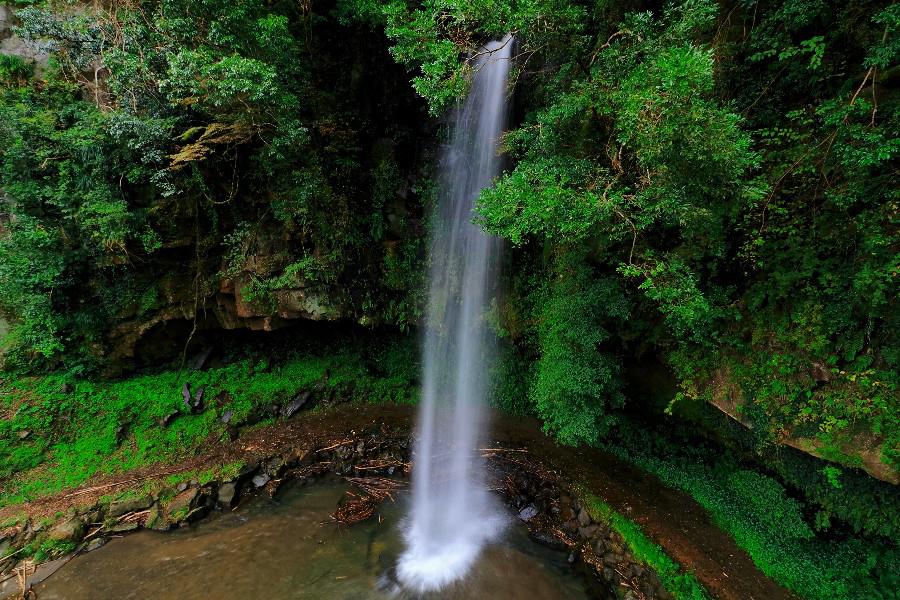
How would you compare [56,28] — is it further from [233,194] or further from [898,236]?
[898,236]

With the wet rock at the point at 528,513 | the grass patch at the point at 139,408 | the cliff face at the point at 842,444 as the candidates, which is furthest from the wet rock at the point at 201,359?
the cliff face at the point at 842,444

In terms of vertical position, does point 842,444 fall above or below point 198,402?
above

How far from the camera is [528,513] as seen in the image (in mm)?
7289

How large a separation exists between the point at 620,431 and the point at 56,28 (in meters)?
14.6

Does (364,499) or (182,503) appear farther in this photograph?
(364,499)

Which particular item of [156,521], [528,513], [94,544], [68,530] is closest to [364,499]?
[528,513]

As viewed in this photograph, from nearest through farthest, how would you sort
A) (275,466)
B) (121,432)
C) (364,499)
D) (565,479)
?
(364,499)
(565,479)
(275,466)
(121,432)

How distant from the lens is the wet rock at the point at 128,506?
6988mm

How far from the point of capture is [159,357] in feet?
32.0

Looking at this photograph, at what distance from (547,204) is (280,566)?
7.30 metres

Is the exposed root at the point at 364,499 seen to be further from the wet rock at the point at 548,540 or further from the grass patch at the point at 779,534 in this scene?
the grass patch at the point at 779,534

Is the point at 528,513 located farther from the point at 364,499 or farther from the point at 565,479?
the point at 364,499

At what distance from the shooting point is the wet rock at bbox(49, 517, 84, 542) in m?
6.45

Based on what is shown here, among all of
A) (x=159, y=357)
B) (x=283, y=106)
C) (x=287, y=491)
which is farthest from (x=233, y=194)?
(x=287, y=491)
